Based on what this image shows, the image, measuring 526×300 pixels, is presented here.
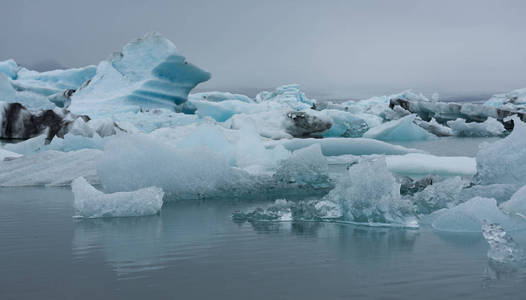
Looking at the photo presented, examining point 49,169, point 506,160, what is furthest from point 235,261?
point 49,169

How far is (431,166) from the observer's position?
26.8 feet

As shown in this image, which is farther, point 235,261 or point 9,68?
point 9,68

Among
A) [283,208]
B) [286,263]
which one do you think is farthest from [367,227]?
[286,263]

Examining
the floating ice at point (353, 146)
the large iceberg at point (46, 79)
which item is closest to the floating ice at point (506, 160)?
the floating ice at point (353, 146)

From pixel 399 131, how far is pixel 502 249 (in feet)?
56.3

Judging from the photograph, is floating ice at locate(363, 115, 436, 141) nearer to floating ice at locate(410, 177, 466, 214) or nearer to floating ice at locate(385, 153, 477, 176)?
floating ice at locate(385, 153, 477, 176)

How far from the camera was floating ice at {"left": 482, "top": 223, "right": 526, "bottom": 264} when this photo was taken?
304 cm

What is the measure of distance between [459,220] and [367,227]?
63cm

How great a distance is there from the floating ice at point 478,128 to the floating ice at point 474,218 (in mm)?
19679

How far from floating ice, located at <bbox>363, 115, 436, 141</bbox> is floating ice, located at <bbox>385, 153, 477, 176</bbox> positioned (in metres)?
9.75

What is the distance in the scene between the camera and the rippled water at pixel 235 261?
8.20 feet

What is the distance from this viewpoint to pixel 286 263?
118 inches

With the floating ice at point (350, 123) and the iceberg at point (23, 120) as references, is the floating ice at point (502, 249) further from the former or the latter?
the floating ice at point (350, 123)

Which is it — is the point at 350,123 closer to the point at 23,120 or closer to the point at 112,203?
the point at 23,120
